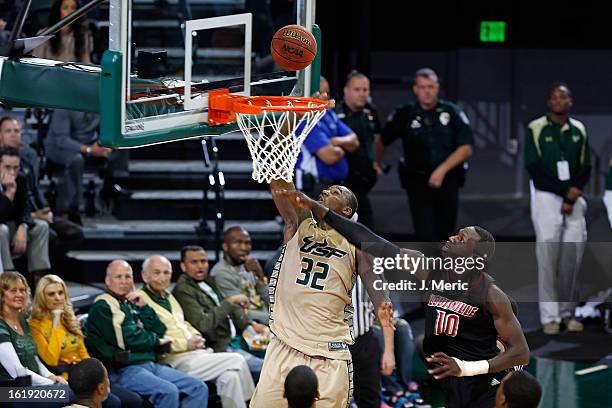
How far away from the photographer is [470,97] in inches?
648

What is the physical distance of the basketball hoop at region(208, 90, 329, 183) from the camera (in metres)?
7.46

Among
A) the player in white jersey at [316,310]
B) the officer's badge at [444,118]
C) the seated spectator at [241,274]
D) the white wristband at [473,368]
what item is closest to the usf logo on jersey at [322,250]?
the player in white jersey at [316,310]

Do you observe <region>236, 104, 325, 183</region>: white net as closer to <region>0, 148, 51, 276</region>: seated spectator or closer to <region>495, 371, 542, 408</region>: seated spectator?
<region>495, 371, 542, 408</region>: seated spectator

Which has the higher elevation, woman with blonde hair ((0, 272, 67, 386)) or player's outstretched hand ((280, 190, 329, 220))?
player's outstretched hand ((280, 190, 329, 220))

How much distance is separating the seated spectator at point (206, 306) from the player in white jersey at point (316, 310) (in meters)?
1.99

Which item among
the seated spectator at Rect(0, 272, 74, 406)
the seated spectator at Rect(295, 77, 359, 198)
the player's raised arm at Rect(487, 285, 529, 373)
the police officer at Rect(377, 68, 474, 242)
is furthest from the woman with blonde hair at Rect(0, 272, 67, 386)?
the police officer at Rect(377, 68, 474, 242)

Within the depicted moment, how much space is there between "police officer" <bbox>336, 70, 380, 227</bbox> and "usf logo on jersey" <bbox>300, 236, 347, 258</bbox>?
3.81m

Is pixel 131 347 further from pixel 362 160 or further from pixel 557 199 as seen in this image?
pixel 557 199

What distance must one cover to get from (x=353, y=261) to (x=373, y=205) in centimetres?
845

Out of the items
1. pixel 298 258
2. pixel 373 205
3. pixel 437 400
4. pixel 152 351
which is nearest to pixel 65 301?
pixel 152 351

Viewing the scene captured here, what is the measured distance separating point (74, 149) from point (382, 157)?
3352 mm

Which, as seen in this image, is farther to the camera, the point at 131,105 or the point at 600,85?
the point at 600,85

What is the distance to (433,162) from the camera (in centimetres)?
1183

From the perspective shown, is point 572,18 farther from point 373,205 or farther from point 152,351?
point 152,351
